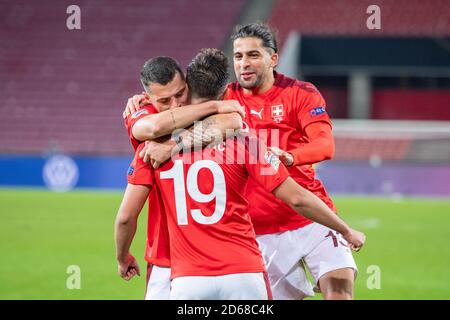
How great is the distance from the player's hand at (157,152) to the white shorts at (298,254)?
161cm

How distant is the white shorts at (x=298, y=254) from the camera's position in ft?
17.2

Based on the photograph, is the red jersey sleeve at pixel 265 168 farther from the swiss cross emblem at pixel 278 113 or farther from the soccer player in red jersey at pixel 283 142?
the swiss cross emblem at pixel 278 113

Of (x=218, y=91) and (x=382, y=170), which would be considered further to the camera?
(x=382, y=170)

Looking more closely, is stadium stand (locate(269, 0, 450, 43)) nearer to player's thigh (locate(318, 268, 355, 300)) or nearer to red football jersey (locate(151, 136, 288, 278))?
player's thigh (locate(318, 268, 355, 300))

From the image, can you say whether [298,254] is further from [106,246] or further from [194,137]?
[106,246]

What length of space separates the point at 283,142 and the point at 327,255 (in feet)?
2.61

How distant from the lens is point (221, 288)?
12.7ft

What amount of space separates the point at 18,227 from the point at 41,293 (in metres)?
5.60

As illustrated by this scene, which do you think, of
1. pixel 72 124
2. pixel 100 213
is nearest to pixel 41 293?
pixel 100 213

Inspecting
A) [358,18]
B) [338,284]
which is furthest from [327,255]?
[358,18]

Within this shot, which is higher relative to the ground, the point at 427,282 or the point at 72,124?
the point at 72,124

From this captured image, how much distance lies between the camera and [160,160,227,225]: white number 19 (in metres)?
3.90

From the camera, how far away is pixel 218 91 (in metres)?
4.06
